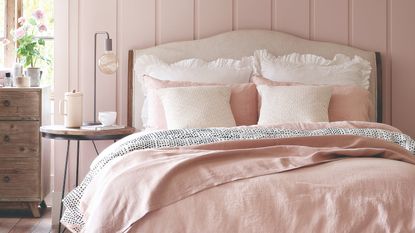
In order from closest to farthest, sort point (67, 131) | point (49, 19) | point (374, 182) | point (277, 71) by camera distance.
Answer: point (374, 182), point (67, 131), point (277, 71), point (49, 19)

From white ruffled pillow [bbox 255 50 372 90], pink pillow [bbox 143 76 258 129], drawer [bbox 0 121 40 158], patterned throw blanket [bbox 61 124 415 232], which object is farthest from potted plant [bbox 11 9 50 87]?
patterned throw blanket [bbox 61 124 415 232]

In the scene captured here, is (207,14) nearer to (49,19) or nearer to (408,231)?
(49,19)

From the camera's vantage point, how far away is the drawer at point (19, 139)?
165 inches

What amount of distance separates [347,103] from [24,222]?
217 centimetres

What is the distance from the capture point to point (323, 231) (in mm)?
2008

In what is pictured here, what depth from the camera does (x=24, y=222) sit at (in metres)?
4.09

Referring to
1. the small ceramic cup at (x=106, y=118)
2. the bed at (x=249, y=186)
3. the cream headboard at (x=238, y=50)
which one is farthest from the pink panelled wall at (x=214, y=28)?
the bed at (x=249, y=186)

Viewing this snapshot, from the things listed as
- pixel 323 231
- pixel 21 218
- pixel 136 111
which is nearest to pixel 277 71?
pixel 136 111

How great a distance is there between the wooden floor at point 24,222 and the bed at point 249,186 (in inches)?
54.5

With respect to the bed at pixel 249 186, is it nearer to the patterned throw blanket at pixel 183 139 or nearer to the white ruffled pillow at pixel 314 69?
the patterned throw blanket at pixel 183 139

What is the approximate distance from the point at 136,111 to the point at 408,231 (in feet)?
8.46

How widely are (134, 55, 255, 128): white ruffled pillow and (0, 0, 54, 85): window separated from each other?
1033 millimetres

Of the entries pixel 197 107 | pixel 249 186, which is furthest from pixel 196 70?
pixel 249 186

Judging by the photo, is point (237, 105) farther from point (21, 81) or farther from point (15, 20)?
point (15, 20)
